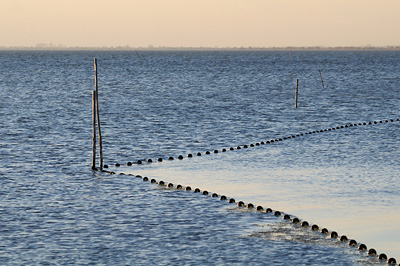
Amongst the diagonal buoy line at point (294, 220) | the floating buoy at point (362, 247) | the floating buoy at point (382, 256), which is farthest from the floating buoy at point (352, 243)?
the floating buoy at point (382, 256)

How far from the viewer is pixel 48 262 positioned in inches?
805

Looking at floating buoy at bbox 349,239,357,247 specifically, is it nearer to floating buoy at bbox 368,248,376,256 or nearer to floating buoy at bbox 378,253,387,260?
floating buoy at bbox 368,248,376,256

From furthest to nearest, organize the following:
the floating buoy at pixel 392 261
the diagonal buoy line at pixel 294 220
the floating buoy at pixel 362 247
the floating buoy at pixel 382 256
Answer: the floating buoy at pixel 362 247 → the diagonal buoy line at pixel 294 220 → the floating buoy at pixel 382 256 → the floating buoy at pixel 392 261

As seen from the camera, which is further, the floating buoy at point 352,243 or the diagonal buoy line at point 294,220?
the floating buoy at point 352,243

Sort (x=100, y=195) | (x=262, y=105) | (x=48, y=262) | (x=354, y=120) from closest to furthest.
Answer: (x=48, y=262) → (x=100, y=195) → (x=354, y=120) → (x=262, y=105)

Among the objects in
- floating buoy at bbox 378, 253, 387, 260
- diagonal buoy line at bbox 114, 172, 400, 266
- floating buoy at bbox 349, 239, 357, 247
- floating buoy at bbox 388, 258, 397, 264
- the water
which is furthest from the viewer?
floating buoy at bbox 349, 239, 357, 247

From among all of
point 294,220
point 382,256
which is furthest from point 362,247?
point 294,220

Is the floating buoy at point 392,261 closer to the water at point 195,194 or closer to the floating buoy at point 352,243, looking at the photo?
the water at point 195,194

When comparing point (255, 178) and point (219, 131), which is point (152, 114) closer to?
point (219, 131)

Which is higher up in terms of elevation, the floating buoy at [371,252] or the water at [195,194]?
the floating buoy at [371,252]

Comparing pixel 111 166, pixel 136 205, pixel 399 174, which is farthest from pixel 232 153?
pixel 136 205

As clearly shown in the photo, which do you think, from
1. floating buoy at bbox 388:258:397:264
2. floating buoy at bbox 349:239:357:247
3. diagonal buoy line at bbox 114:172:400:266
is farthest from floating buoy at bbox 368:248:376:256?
floating buoy at bbox 349:239:357:247

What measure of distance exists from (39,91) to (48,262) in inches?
3363

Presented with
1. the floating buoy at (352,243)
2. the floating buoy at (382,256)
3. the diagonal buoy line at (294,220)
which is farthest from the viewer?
the floating buoy at (352,243)
